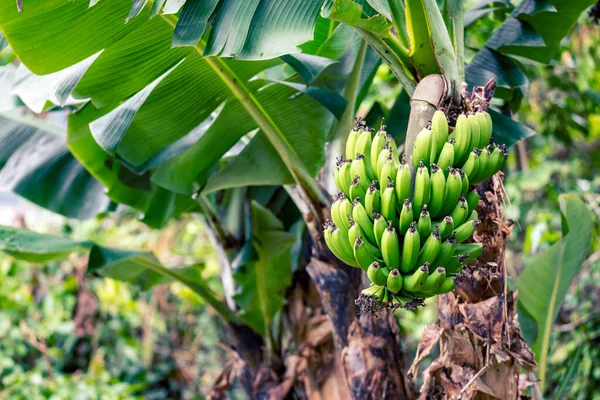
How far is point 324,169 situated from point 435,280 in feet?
2.99

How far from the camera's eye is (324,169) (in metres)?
1.99

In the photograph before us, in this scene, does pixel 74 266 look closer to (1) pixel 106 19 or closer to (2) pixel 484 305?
(1) pixel 106 19

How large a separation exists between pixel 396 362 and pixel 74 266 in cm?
388

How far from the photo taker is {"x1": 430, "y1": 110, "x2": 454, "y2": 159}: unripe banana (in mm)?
1228

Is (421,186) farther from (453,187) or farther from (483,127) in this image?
(483,127)

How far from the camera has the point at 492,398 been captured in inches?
60.7

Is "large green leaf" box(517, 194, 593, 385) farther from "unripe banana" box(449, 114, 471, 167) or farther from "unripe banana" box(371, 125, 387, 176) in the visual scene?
"unripe banana" box(371, 125, 387, 176)

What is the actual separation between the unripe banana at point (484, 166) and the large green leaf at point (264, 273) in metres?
1.13

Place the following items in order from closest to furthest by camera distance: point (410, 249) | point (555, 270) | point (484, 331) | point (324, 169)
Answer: point (410, 249)
point (484, 331)
point (324, 169)
point (555, 270)

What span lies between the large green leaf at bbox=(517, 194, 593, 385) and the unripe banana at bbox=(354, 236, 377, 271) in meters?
1.17

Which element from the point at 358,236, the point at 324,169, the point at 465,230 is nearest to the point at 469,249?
the point at 465,230

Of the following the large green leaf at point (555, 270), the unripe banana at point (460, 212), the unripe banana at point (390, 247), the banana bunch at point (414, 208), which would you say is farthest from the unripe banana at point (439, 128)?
the large green leaf at point (555, 270)

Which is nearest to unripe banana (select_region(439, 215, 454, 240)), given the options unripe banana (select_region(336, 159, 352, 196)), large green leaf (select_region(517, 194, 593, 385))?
unripe banana (select_region(336, 159, 352, 196))

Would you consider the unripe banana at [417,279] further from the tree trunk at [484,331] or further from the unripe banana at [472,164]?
the tree trunk at [484,331]
